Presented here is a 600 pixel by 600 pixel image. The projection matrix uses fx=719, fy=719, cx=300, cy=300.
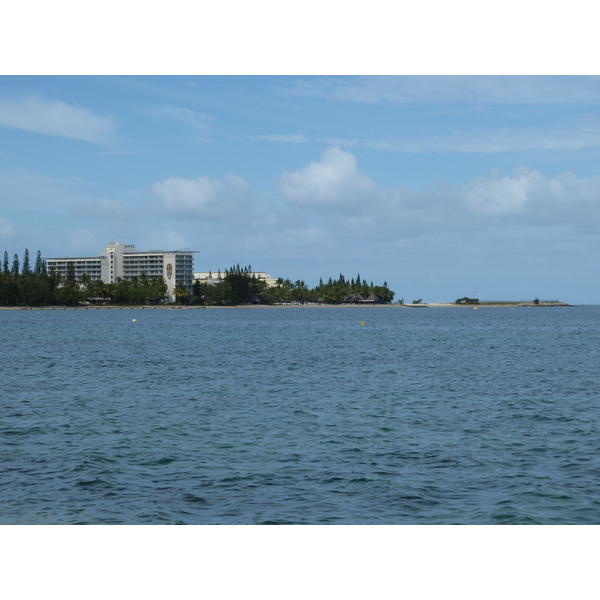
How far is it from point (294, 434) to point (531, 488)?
8.39m

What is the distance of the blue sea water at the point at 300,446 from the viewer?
13.9m

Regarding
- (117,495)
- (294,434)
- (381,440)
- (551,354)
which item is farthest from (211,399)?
(551,354)

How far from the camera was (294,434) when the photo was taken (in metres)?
22.0

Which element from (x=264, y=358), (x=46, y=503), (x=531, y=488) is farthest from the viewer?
(x=264, y=358)

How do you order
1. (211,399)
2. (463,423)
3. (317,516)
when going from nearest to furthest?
(317,516), (463,423), (211,399)

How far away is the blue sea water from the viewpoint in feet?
45.8

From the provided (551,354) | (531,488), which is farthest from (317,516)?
(551,354)

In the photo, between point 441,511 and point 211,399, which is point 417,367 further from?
point 441,511

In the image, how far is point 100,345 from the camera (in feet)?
224

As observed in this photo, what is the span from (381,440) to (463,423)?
414cm

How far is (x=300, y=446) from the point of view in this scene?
66.1 feet
